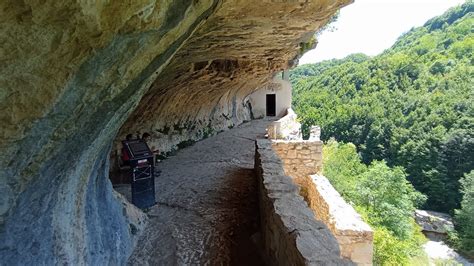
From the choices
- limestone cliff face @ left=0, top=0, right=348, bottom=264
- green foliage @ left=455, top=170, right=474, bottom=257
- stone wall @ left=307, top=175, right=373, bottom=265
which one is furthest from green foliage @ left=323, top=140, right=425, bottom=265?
limestone cliff face @ left=0, top=0, right=348, bottom=264

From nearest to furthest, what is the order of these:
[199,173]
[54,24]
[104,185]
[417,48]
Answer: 1. [54,24]
2. [104,185]
3. [199,173]
4. [417,48]

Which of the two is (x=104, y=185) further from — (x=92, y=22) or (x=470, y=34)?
(x=470, y=34)

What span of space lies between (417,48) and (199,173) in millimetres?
55194

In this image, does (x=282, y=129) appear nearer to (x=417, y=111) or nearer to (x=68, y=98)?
(x=68, y=98)

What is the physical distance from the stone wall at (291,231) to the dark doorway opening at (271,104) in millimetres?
14391

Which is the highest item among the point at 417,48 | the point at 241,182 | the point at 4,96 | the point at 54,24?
the point at 417,48

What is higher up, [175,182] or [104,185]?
[104,185]

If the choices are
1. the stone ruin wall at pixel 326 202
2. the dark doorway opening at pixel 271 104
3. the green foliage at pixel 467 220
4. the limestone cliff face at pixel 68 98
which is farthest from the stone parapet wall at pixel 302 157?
the green foliage at pixel 467 220

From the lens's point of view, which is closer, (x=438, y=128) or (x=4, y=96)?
(x=4, y=96)

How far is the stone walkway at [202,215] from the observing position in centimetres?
381

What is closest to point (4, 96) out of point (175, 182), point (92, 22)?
point (92, 22)

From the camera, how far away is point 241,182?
636 centimetres

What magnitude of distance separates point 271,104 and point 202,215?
47.7 feet

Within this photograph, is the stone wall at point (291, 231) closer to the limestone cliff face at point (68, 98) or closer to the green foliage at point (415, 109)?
the limestone cliff face at point (68, 98)
